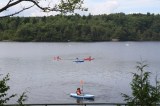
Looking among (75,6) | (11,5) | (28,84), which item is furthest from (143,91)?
(28,84)

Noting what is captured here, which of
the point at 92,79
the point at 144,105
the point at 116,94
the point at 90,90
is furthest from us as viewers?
the point at 92,79

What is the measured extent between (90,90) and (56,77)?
58.0 feet

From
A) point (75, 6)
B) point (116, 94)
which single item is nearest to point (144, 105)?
point (75, 6)

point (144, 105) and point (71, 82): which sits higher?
point (144, 105)

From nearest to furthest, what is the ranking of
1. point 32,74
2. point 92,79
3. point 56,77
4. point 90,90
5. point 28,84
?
point 90,90
point 28,84
point 92,79
point 56,77
point 32,74

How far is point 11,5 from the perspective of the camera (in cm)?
773

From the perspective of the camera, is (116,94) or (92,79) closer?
(116,94)

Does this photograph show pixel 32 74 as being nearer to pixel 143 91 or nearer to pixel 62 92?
pixel 62 92

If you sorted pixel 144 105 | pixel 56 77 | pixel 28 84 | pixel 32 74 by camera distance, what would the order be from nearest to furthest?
pixel 144 105 → pixel 28 84 → pixel 56 77 → pixel 32 74

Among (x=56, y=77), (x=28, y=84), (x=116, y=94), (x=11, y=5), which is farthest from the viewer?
(x=56, y=77)

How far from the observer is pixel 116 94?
5088 centimetres

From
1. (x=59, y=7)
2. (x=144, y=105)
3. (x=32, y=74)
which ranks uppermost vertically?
(x=59, y=7)

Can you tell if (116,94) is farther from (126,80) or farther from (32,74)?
(32,74)

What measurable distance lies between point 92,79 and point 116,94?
16.1m
